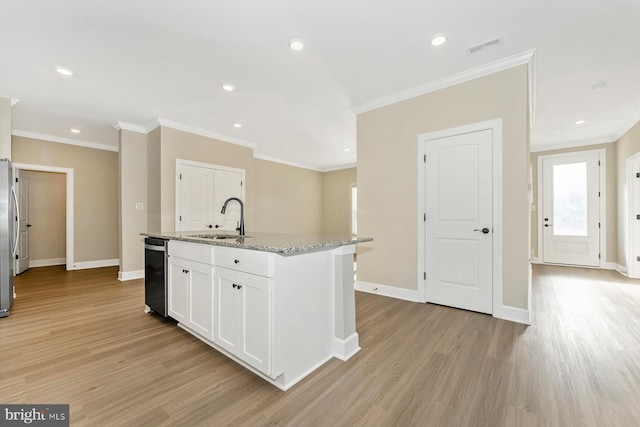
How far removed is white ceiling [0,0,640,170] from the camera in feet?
6.93

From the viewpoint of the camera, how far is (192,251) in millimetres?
2305

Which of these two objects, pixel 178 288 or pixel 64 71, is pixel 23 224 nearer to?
pixel 64 71

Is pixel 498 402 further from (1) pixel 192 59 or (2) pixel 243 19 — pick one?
(1) pixel 192 59

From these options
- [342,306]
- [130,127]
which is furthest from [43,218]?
[342,306]

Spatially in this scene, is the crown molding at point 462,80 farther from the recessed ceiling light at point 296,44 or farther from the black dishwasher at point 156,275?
the black dishwasher at point 156,275

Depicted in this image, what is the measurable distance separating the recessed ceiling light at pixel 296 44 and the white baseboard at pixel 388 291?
2927mm

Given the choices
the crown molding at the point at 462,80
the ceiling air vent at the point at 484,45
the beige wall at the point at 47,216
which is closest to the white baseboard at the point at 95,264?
the beige wall at the point at 47,216

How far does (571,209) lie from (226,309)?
23.0 ft

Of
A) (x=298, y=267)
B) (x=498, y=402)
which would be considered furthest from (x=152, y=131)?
(x=498, y=402)

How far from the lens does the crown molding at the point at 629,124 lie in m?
4.24

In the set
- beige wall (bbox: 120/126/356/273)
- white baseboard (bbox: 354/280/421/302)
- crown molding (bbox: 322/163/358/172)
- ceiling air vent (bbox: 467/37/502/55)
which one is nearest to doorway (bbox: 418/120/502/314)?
white baseboard (bbox: 354/280/421/302)

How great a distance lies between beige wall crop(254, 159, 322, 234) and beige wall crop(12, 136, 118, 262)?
307cm

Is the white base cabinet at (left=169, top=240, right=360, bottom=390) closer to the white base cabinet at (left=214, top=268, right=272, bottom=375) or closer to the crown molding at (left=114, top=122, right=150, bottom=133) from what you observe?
the white base cabinet at (left=214, top=268, right=272, bottom=375)

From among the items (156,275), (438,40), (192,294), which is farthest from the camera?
(156,275)
